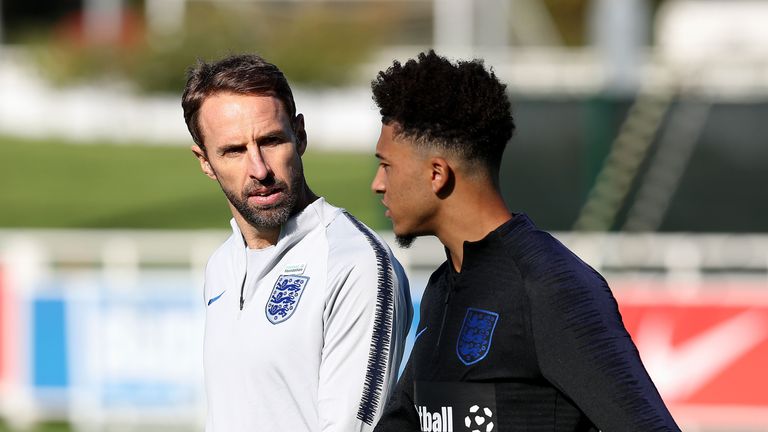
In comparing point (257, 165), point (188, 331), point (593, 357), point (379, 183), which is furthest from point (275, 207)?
point (188, 331)

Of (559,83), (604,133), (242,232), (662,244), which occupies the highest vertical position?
(559,83)

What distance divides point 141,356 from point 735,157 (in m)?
4.50

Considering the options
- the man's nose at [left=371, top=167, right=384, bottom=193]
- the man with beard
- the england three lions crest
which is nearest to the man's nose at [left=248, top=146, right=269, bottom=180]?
the man with beard

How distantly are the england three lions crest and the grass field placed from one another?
17536 mm

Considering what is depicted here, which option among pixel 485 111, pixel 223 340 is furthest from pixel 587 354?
pixel 223 340

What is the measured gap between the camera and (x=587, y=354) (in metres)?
2.66

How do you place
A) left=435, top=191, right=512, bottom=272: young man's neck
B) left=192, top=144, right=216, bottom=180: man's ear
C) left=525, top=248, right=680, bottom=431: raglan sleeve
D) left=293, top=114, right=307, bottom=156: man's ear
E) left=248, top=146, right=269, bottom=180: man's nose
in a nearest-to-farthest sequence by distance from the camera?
left=525, top=248, right=680, bottom=431: raglan sleeve, left=435, top=191, right=512, bottom=272: young man's neck, left=248, top=146, right=269, bottom=180: man's nose, left=293, top=114, right=307, bottom=156: man's ear, left=192, top=144, right=216, bottom=180: man's ear

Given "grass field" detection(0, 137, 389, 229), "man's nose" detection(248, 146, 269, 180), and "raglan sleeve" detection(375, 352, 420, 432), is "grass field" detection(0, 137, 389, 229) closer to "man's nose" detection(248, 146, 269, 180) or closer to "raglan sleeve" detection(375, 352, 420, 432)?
"man's nose" detection(248, 146, 269, 180)

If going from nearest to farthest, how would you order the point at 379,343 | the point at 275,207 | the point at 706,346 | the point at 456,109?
the point at 456,109 → the point at 379,343 → the point at 275,207 → the point at 706,346

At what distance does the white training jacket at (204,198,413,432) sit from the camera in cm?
315

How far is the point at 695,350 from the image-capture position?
9594mm

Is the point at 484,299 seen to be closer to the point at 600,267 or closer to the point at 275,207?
the point at 275,207

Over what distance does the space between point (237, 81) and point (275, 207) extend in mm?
313

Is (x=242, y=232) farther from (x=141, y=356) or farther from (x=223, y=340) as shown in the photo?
(x=141, y=356)
